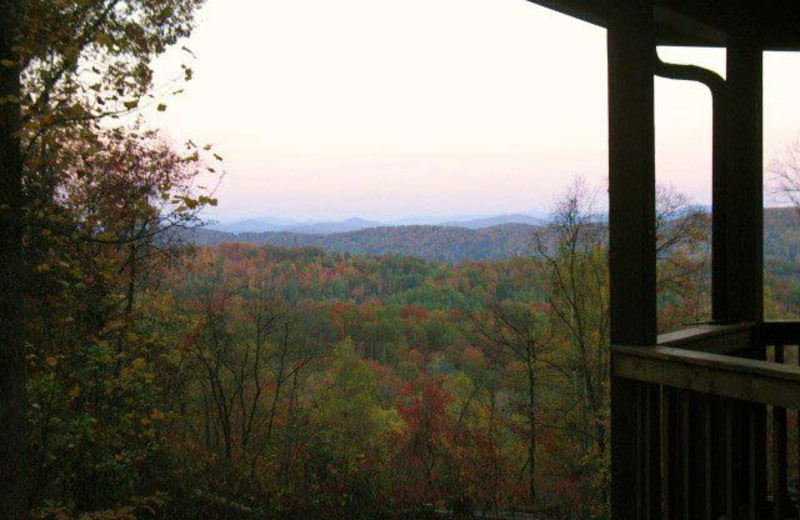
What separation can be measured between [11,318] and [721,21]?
389cm

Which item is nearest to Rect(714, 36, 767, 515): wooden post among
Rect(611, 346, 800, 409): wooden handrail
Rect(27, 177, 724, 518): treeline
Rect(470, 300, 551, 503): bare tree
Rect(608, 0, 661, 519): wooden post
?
Rect(608, 0, 661, 519): wooden post

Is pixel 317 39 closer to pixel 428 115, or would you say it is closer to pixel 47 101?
pixel 428 115

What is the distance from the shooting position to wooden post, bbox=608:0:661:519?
7.80ft

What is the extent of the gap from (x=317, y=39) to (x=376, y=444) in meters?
24.0

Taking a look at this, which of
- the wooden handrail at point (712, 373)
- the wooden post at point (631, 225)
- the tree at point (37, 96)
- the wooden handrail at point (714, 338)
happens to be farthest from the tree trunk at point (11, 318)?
the wooden handrail at point (714, 338)

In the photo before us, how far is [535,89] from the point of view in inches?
1300

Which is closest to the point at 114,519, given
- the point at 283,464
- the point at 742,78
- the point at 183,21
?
the point at 183,21

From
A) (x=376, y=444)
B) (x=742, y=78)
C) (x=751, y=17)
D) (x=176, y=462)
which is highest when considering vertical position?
(x=751, y=17)

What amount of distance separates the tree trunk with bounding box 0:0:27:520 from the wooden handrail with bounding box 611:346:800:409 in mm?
3100

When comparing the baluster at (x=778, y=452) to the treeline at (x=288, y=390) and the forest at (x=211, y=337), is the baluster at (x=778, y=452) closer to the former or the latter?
the forest at (x=211, y=337)

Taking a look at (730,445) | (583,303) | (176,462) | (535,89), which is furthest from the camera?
(535,89)

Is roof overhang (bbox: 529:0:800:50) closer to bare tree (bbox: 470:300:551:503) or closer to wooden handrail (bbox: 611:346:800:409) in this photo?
wooden handrail (bbox: 611:346:800:409)

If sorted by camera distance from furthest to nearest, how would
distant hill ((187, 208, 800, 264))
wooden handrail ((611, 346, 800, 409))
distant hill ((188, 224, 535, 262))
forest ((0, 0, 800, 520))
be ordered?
distant hill ((188, 224, 535, 262)) → distant hill ((187, 208, 800, 264)) → forest ((0, 0, 800, 520)) → wooden handrail ((611, 346, 800, 409))

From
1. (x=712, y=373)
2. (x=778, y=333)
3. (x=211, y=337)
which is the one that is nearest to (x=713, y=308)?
(x=778, y=333)
